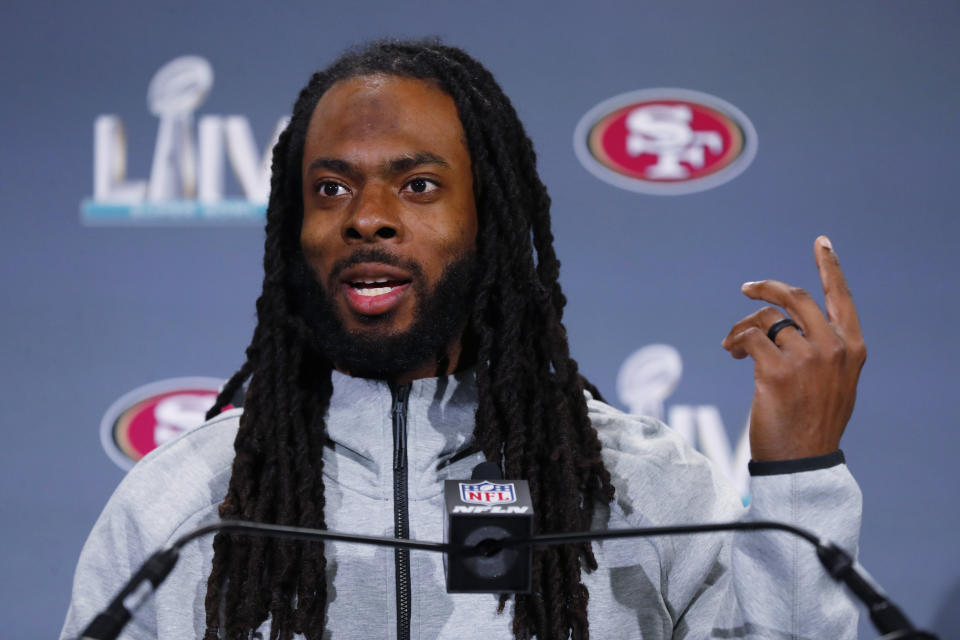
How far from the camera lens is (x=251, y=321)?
160cm

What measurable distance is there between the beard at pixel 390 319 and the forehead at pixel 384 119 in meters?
0.11

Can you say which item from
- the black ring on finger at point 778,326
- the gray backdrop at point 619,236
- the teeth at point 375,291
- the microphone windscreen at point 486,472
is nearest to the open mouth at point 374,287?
the teeth at point 375,291

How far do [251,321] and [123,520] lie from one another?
26.0 inches

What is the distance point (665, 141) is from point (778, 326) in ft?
2.85

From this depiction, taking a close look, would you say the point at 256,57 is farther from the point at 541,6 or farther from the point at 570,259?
the point at 570,259

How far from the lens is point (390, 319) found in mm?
943

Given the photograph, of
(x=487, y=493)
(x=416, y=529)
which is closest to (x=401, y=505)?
(x=416, y=529)

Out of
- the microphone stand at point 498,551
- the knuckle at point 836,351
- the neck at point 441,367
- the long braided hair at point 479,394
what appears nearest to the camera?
the microphone stand at point 498,551

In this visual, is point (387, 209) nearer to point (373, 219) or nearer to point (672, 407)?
Result: point (373, 219)

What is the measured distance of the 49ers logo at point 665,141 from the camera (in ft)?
5.25

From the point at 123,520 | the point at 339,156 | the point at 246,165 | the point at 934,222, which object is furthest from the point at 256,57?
the point at 934,222

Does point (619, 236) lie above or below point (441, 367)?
above

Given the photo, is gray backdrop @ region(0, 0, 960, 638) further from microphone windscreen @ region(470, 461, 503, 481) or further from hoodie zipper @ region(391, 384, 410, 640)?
microphone windscreen @ region(470, 461, 503, 481)

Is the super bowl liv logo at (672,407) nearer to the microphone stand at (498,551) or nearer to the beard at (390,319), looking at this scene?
the beard at (390,319)
